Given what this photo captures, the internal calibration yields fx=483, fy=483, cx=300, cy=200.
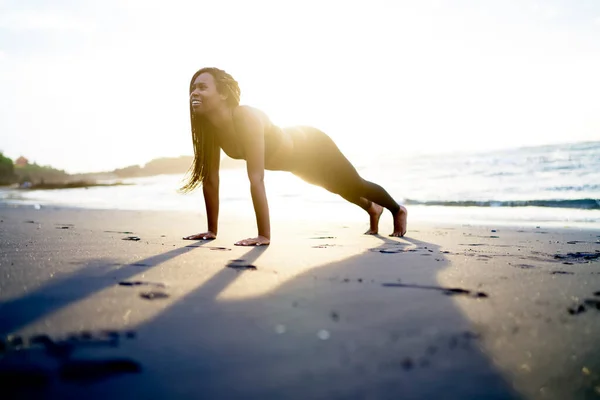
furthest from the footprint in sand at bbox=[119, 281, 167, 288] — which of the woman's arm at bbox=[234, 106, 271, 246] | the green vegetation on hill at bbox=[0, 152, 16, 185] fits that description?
the green vegetation on hill at bbox=[0, 152, 16, 185]

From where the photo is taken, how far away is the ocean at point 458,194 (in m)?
7.48

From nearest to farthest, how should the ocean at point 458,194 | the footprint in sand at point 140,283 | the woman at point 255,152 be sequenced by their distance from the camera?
1. the footprint in sand at point 140,283
2. the woman at point 255,152
3. the ocean at point 458,194

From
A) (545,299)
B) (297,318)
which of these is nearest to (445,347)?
(297,318)

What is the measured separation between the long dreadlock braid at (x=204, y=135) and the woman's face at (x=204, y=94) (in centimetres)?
4

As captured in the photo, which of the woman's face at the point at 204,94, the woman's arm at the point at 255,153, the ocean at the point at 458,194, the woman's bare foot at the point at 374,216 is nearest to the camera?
the woman's arm at the point at 255,153

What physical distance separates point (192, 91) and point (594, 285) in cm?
281

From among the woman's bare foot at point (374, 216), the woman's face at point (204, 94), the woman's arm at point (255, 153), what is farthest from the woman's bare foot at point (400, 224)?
the woman's face at point (204, 94)

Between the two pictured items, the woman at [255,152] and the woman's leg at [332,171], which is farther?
the woman's leg at [332,171]

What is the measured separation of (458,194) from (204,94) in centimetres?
954

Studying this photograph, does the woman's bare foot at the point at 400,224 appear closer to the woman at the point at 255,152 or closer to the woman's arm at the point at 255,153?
the woman at the point at 255,152

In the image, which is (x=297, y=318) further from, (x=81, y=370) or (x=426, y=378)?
(x=81, y=370)

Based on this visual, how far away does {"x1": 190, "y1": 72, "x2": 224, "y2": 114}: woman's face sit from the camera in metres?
3.46

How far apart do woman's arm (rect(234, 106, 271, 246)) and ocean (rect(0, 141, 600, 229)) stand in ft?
5.00

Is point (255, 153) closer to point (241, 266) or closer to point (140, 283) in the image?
point (241, 266)
